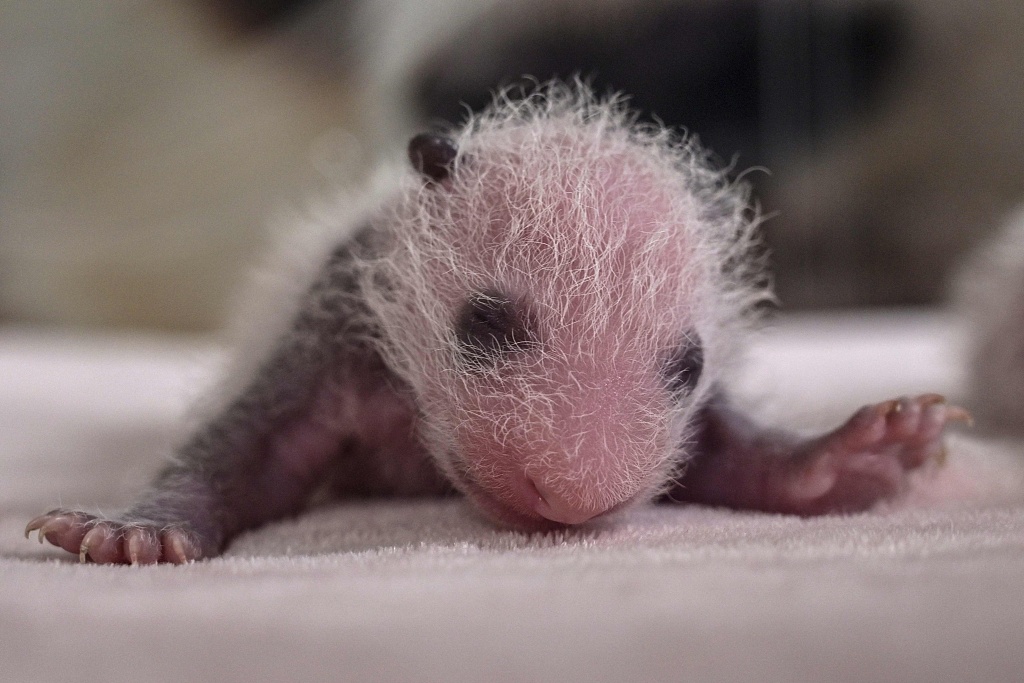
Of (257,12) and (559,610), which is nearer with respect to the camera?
(559,610)

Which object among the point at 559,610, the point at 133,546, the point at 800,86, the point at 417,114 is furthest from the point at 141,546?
the point at 800,86

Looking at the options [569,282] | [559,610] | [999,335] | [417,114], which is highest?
[417,114]

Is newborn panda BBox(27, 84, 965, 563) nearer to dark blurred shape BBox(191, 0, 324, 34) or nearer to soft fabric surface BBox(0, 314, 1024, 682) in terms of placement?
soft fabric surface BBox(0, 314, 1024, 682)

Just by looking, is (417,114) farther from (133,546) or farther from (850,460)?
(133,546)

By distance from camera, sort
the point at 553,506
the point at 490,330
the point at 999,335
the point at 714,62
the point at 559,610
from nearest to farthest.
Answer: the point at 559,610 < the point at 553,506 < the point at 490,330 < the point at 999,335 < the point at 714,62

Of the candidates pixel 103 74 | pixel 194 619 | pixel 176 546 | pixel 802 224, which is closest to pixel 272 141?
pixel 103 74

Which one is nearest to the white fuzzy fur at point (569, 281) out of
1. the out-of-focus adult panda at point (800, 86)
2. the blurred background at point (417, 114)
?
the out-of-focus adult panda at point (800, 86)

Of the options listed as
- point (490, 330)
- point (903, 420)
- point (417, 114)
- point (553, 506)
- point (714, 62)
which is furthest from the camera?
point (714, 62)
